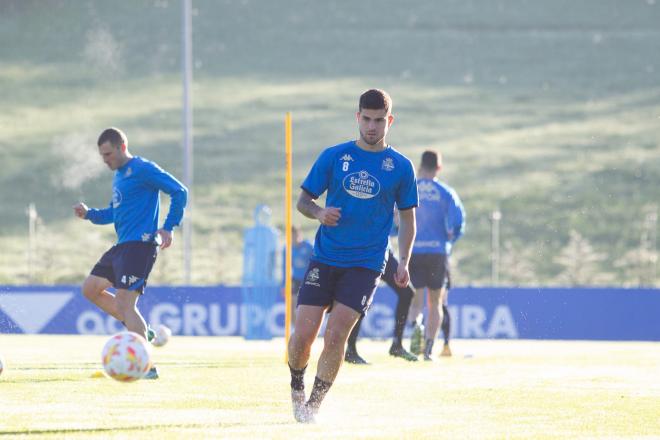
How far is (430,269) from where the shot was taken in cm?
1481

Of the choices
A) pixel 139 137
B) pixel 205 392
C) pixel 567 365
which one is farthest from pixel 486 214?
pixel 205 392

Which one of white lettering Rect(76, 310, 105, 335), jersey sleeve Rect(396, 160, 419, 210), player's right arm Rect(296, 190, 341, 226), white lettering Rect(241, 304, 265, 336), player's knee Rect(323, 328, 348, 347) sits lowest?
white lettering Rect(76, 310, 105, 335)

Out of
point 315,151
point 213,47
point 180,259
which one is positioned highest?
point 213,47

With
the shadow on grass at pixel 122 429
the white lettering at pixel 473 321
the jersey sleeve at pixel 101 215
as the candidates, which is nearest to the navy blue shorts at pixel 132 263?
the jersey sleeve at pixel 101 215

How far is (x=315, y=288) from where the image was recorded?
862 centimetres

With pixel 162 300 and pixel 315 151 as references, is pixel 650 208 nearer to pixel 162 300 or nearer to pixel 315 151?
pixel 315 151

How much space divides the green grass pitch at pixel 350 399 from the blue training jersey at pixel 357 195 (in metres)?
1.08

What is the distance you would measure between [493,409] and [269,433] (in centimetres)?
222

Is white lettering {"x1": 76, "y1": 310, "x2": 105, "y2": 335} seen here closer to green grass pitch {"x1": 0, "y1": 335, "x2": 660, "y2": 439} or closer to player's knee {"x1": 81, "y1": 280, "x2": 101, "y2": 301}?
green grass pitch {"x1": 0, "y1": 335, "x2": 660, "y2": 439}

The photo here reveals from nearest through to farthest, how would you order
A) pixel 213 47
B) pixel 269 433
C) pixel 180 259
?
1. pixel 269 433
2. pixel 180 259
3. pixel 213 47

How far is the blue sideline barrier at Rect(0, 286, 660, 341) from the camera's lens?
21938 mm

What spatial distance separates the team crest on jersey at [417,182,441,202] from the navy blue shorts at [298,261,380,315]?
6.19 meters

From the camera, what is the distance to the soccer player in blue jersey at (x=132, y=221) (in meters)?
11.2

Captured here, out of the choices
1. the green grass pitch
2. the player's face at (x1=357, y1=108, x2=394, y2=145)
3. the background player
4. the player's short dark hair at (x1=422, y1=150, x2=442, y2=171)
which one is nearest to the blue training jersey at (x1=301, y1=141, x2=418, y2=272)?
the player's face at (x1=357, y1=108, x2=394, y2=145)
